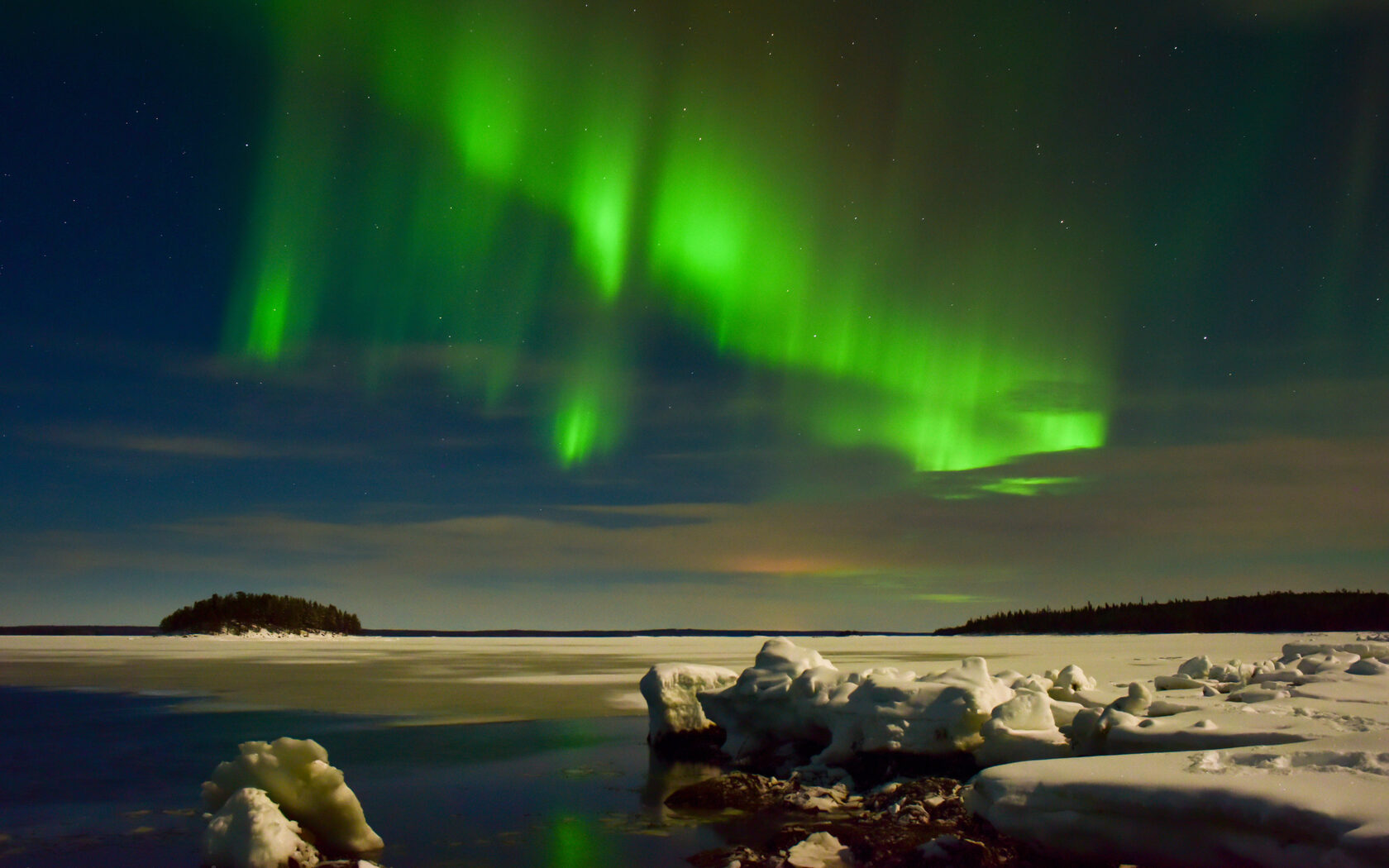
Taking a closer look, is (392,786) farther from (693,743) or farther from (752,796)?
(693,743)

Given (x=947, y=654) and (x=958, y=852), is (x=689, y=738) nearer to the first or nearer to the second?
(x=958, y=852)

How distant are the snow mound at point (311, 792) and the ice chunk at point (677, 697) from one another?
863 centimetres

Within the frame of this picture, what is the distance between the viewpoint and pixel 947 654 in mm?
49500

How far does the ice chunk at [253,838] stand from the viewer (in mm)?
10078

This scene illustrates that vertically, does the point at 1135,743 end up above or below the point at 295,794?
above

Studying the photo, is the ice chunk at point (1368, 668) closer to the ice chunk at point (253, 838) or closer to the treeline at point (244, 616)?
the ice chunk at point (253, 838)

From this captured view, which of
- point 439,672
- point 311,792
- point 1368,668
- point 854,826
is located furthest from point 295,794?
point 439,672

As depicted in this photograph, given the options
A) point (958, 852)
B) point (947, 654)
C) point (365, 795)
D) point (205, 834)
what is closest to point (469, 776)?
point (365, 795)

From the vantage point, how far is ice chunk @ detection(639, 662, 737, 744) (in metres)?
19.5

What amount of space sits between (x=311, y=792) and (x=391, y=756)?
7.10 m

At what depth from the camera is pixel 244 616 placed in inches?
3858

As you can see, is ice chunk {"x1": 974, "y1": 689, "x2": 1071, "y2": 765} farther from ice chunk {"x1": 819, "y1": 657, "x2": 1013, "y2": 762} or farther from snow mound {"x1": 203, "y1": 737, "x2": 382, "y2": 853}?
snow mound {"x1": 203, "y1": 737, "x2": 382, "y2": 853}

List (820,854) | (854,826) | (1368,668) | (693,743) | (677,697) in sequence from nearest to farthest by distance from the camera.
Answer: (820,854)
(854,826)
(1368,668)
(693,743)
(677,697)

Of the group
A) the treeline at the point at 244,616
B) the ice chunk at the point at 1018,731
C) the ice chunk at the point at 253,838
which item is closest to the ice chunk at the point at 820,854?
the ice chunk at the point at 1018,731
